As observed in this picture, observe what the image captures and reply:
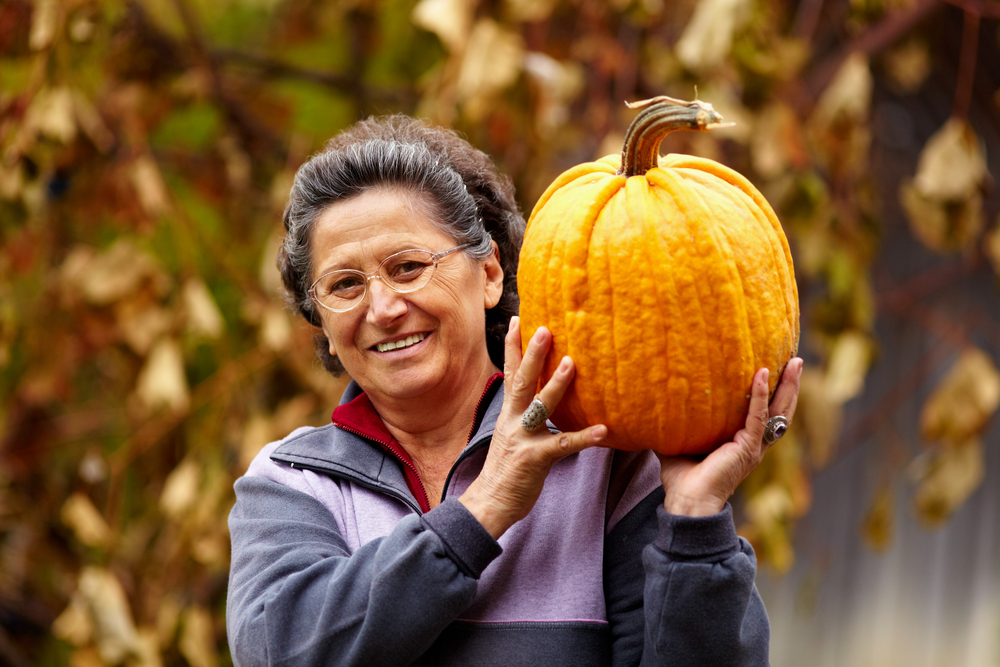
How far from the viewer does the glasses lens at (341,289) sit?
4.70 ft

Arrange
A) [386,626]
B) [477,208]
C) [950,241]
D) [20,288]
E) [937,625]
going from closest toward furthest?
1. [386,626]
2. [477,208]
3. [950,241]
4. [20,288]
5. [937,625]

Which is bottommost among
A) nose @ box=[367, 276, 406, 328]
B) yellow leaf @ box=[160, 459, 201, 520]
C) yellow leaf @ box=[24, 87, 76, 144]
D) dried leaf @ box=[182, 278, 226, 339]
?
yellow leaf @ box=[160, 459, 201, 520]

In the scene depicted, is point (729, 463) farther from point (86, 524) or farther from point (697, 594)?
point (86, 524)

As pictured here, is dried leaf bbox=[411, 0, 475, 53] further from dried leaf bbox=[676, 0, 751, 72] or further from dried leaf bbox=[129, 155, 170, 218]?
dried leaf bbox=[129, 155, 170, 218]

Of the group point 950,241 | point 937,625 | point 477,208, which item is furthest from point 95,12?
point 937,625

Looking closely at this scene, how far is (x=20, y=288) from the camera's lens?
144 inches

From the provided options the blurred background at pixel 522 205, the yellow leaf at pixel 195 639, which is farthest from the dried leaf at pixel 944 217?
the yellow leaf at pixel 195 639

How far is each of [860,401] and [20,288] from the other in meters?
3.56

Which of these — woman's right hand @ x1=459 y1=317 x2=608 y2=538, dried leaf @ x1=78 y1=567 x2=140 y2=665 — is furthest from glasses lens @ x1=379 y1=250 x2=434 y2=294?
dried leaf @ x1=78 y1=567 x2=140 y2=665

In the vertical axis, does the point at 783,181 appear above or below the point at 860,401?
above

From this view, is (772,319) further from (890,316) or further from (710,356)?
(890,316)

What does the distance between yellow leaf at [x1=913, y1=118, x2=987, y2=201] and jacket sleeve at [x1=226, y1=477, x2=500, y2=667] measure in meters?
1.77

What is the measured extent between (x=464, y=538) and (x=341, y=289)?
1.48 feet

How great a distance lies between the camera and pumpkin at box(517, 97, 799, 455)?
119 centimetres
